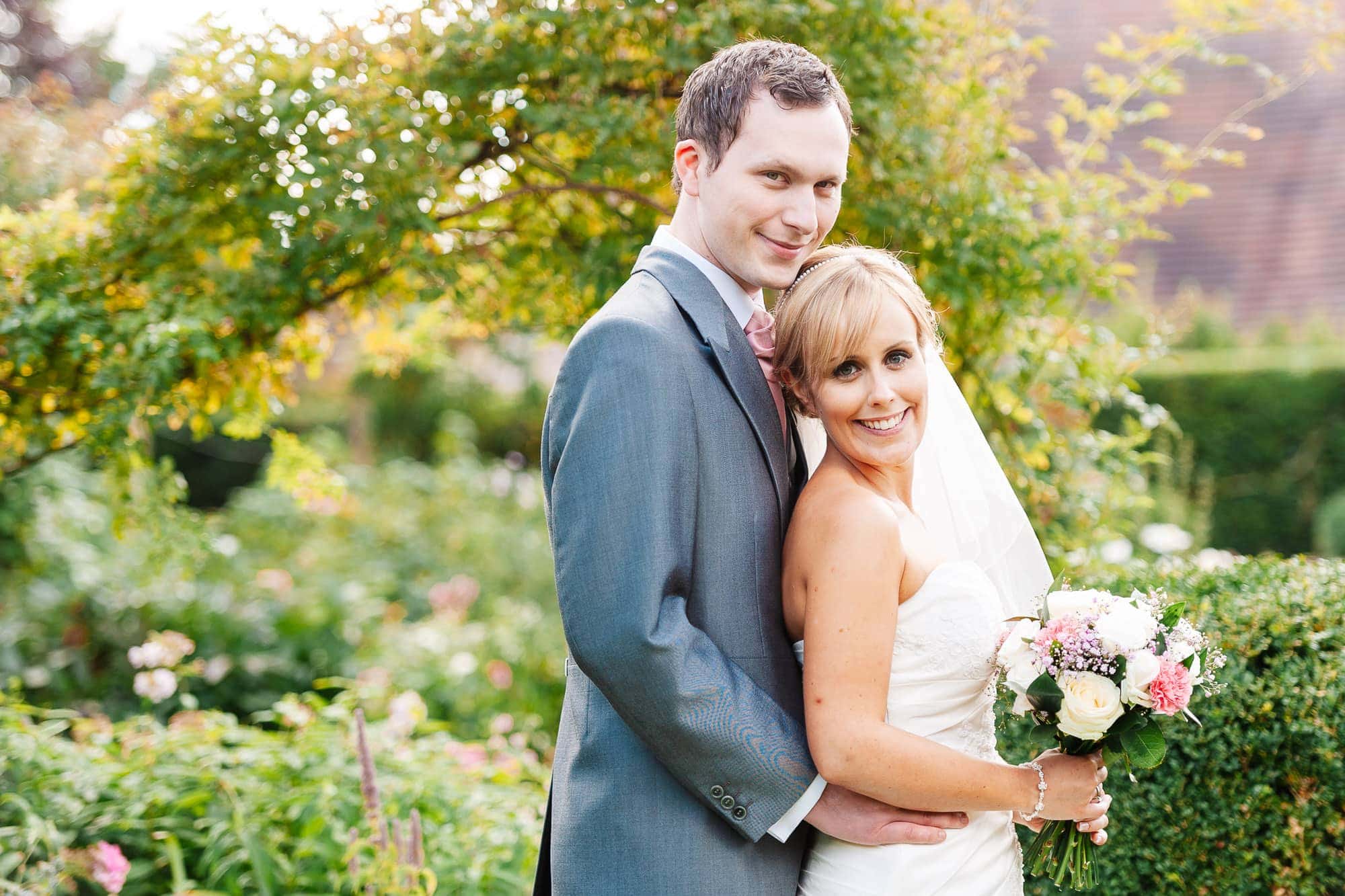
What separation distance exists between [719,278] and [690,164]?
0.22 metres

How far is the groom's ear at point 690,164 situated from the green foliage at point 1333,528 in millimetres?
8113

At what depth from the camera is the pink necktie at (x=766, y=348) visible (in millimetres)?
2047

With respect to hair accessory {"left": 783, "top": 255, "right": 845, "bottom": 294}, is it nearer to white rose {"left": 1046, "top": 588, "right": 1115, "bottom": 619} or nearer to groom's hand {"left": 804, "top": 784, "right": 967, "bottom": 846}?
white rose {"left": 1046, "top": 588, "right": 1115, "bottom": 619}

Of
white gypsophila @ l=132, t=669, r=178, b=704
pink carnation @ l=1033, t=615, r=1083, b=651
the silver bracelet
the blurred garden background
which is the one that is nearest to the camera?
pink carnation @ l=1033, t=615, r=1083, b=651

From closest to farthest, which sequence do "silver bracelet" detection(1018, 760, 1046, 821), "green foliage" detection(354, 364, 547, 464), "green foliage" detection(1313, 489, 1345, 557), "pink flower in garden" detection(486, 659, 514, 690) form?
"silver bracelet" detection(1018, 760, 1046, 821) < "pink flower in garden" detection(486, 659, 514, 690) < "green foliage" detection(1313, 489, 1345, 557) < "green foliage" detection(354, 364, 547, 464)

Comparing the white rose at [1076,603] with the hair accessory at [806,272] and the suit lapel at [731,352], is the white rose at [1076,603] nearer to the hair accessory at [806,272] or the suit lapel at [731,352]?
the suit lapel at [731,352]

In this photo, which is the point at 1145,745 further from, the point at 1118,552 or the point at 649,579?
the point at 1118,552

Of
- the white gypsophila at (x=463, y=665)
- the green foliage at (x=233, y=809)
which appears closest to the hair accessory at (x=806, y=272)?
the green foliage at (x=233, y=809)

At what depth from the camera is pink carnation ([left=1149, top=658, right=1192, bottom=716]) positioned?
171cm

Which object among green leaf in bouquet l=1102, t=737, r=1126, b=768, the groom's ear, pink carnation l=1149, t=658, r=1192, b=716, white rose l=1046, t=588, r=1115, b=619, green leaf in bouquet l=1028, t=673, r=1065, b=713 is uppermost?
the groom's ear

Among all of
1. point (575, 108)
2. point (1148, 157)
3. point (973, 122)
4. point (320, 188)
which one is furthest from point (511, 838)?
point (1148, 157)

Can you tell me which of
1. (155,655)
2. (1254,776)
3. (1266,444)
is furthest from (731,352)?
(1266,444)

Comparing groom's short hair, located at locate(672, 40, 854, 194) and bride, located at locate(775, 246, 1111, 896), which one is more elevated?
groom's short hair, located at locate(672, 40, 854, 194)

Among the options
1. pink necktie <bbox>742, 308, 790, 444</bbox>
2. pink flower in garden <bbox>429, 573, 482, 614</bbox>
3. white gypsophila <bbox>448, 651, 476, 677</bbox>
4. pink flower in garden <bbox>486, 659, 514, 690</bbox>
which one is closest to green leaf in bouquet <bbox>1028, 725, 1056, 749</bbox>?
pink necktie <bbox>742, 308, 790, 444</bbox>
